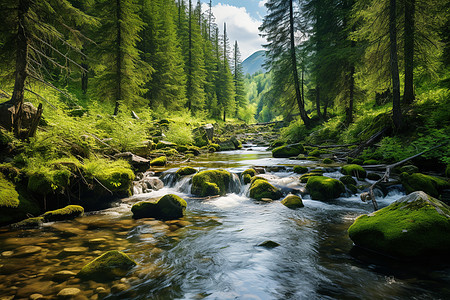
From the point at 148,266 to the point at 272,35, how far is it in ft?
68.9

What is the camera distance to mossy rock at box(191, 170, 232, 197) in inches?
332

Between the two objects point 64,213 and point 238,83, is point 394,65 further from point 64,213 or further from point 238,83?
point 238,83

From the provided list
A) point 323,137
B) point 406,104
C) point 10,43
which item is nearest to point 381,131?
point 406,104

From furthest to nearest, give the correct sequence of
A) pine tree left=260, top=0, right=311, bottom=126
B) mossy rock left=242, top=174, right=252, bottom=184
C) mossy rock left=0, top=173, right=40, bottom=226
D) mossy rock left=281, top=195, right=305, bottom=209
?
pine tree left=260, top=0, right=311, bottom=126 < mossy rock left=242, top=174, right=252, bottom=184 < mossy rock left=281, top=195, right=305, bottom=209 < mossy rock left=0, top=173, right=40, bottom=226

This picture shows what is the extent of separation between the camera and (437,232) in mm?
3447

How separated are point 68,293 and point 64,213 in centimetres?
338

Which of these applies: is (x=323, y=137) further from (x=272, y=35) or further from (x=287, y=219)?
(x=287, y=219)

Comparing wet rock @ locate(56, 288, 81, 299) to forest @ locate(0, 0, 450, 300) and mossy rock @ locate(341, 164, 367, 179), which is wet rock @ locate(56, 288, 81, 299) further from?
mossy rock @ locate(341, 164, 367, 179)

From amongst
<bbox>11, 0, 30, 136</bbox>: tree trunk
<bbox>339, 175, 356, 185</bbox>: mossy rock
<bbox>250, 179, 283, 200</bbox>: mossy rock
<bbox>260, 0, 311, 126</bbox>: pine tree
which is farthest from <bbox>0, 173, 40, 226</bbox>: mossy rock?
<bbox>260, 0, 311, 126</bbox>: pine tree

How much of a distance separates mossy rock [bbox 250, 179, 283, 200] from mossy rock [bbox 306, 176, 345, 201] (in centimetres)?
118

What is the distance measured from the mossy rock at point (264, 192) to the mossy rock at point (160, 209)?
3052 millimetres

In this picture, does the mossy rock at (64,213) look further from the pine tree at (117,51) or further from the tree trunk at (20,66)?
the pine tree at (117,51)

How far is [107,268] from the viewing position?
10.8 feet

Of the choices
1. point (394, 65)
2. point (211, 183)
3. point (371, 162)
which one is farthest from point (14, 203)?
point (394, 65)
